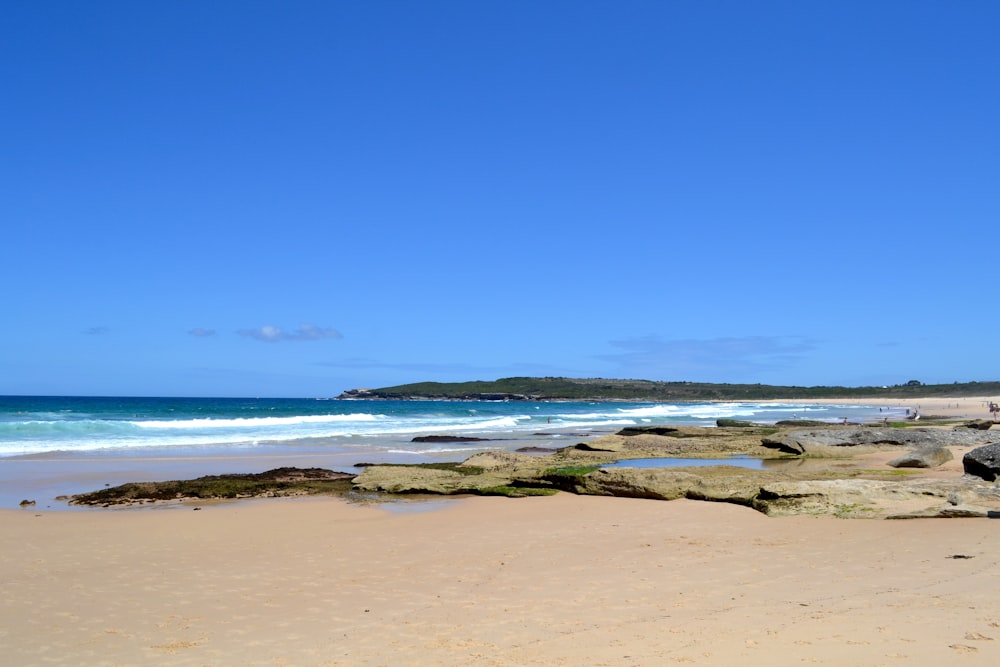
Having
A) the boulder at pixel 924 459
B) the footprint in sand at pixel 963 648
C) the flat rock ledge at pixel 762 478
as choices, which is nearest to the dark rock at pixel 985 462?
the flat rock ledge at pixel 762 478

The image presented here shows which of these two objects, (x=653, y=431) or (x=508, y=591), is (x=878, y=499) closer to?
(x=508, y=591)

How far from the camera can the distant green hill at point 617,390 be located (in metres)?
153

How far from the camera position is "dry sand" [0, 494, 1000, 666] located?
5855 millimetres

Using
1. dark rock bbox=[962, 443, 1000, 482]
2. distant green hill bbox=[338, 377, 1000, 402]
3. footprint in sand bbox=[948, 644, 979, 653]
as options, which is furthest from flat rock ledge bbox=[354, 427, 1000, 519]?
distant green hill bbox=[338, 377, 1000, 402]

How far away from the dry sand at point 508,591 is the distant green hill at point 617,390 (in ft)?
469

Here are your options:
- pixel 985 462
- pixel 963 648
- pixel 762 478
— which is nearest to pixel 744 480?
A: pixel 762 478

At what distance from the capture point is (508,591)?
7789mm

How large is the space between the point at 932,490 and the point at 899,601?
18.4 ft

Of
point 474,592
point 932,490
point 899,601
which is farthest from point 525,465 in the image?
point 899,601

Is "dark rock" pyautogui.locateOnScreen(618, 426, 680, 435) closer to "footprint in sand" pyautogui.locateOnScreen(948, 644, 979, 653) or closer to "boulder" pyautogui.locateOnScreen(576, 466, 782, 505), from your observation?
"boulder" pyautogui.locateOnScreen(576, 466, 782, 505)

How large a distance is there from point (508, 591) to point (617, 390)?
161 metres

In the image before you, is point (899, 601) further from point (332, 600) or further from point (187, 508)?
point (187, 508)

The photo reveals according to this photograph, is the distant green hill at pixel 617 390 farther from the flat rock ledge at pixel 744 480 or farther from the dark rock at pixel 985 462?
the dark rock at pixel 985 462

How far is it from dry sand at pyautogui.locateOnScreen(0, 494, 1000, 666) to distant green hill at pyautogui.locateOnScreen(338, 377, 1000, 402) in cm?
14307
